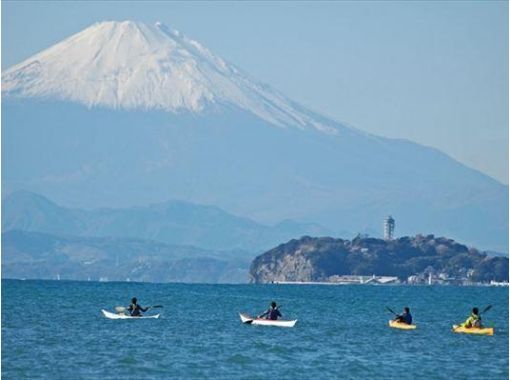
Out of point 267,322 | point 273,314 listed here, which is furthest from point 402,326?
point 267,322

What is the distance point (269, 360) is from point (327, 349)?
707cm

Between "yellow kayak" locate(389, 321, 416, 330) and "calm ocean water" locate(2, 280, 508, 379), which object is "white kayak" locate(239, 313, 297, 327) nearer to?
"calm ocean water" locate(2, 280, 508, 379)

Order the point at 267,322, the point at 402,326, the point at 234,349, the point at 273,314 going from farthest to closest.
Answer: the point at 267,322 → the point at 273,314 → the point at 402,326 → the point at 234,349

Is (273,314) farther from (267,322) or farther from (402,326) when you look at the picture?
(402,326)

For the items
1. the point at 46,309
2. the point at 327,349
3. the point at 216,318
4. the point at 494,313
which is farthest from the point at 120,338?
the point at 494,313

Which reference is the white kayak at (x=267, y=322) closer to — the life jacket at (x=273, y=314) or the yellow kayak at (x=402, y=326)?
the life jacket at (x=273, y=314)

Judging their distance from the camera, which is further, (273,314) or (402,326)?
(273,314)

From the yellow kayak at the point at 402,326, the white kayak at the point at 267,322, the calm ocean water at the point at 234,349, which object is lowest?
the calm ocean water at the point at 234,349

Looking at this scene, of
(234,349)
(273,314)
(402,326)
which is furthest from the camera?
(273,314)

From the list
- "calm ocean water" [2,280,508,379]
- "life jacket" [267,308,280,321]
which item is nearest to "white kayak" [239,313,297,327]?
"life jacket" [267,308,280,321]

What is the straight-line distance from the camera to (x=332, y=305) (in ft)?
500

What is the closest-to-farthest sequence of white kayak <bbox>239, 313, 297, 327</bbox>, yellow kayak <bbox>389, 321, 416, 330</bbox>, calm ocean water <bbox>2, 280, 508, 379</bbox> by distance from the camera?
1. calm ocean water <bbox>2, 280, 508, 379</bbox>
2. yellow kayak <bbox>389, 321, 416, 330</bbox>
3. white kayak <bbox>239, 313, 297, 327</bbox>

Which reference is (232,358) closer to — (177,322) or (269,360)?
(269,360)

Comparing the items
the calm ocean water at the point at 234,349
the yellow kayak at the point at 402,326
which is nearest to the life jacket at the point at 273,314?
the calm ocean water at the point at 234,349
